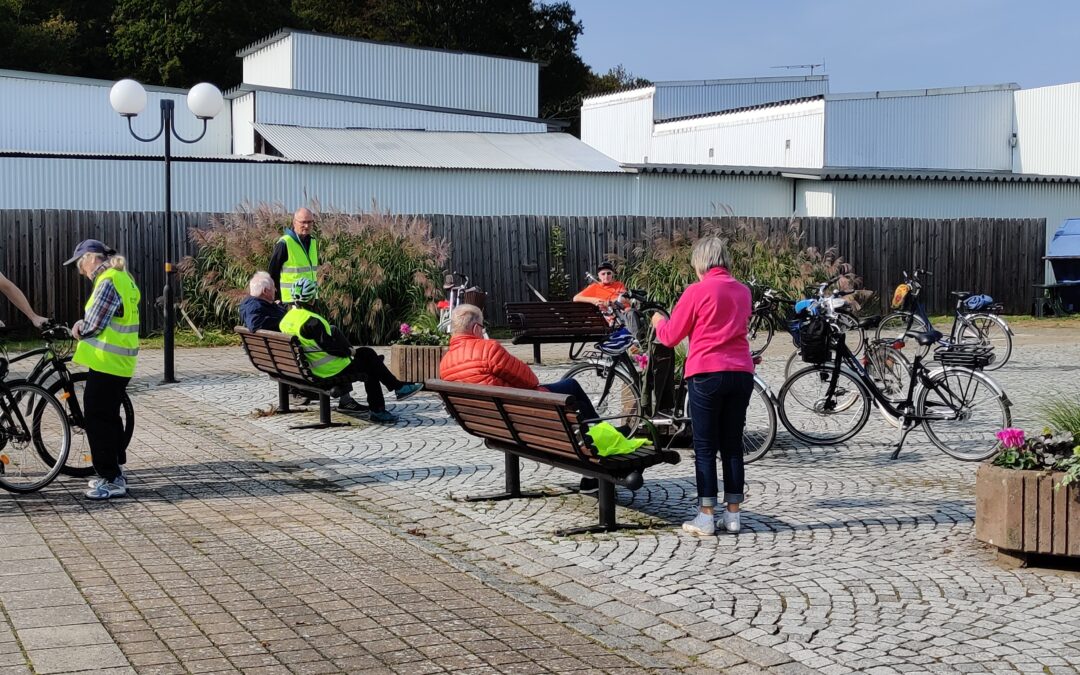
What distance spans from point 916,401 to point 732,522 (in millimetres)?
3200

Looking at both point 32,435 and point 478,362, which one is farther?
point 32,435

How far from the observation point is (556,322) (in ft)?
55.0

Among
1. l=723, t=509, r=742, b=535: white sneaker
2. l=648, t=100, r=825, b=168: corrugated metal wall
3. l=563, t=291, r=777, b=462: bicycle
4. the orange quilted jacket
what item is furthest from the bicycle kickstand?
l=648, t=100, r=825, b=168: corrugated metal wall

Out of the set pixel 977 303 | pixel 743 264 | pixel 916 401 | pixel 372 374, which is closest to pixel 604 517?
pixel 916 401

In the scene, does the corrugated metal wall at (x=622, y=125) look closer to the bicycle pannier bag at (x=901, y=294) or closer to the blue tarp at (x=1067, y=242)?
the blue tarp at (x=1067, y=242)

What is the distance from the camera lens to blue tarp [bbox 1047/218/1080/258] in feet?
94.9

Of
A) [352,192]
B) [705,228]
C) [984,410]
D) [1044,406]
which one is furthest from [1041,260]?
[1044,406]

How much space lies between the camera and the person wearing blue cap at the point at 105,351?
27.7ft

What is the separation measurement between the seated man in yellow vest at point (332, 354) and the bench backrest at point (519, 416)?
3.46 metres

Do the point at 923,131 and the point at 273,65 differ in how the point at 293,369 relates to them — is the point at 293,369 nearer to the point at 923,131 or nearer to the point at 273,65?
the point at 923,131

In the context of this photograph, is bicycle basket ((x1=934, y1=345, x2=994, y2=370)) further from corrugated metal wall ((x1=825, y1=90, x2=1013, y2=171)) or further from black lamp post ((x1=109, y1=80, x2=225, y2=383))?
corrugated metal wall ((x1=825, y1=90, x2=1013, y2=171))

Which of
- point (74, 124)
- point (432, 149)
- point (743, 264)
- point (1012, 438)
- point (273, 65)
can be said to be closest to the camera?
point (1012, 438)

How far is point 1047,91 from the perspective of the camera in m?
38.2

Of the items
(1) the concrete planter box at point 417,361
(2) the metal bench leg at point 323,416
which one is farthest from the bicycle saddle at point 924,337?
(1) the concrete planter box at point 417,361
